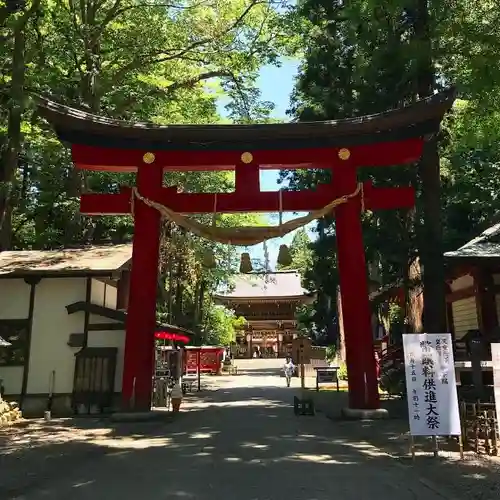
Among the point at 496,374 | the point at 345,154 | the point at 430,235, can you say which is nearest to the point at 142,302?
the point at 345,154

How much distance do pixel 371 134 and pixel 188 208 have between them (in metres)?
4.36

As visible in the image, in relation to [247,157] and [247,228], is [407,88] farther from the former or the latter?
[247,228]

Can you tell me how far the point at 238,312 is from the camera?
48250 millimetres

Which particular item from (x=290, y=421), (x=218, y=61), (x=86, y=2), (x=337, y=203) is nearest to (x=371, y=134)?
(x=337, y=203)

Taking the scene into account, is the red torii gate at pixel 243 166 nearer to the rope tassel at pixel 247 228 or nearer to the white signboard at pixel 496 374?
the rope tassel at pixel 247 228

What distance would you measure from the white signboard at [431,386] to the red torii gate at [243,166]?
3279 mm

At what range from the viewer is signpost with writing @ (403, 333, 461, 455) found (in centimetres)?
729

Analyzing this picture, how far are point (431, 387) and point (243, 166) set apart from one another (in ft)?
21.1

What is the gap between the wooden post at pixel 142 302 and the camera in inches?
432

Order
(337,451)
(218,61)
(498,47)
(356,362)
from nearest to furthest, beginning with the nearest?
(337,451) < (498,47) < (356,362) < (218,61)

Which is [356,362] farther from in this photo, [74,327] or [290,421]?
[74,327]

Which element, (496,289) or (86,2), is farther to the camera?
(86,2)

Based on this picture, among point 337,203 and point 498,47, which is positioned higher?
point 498,47

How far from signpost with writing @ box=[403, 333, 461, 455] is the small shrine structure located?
→ 113ft
